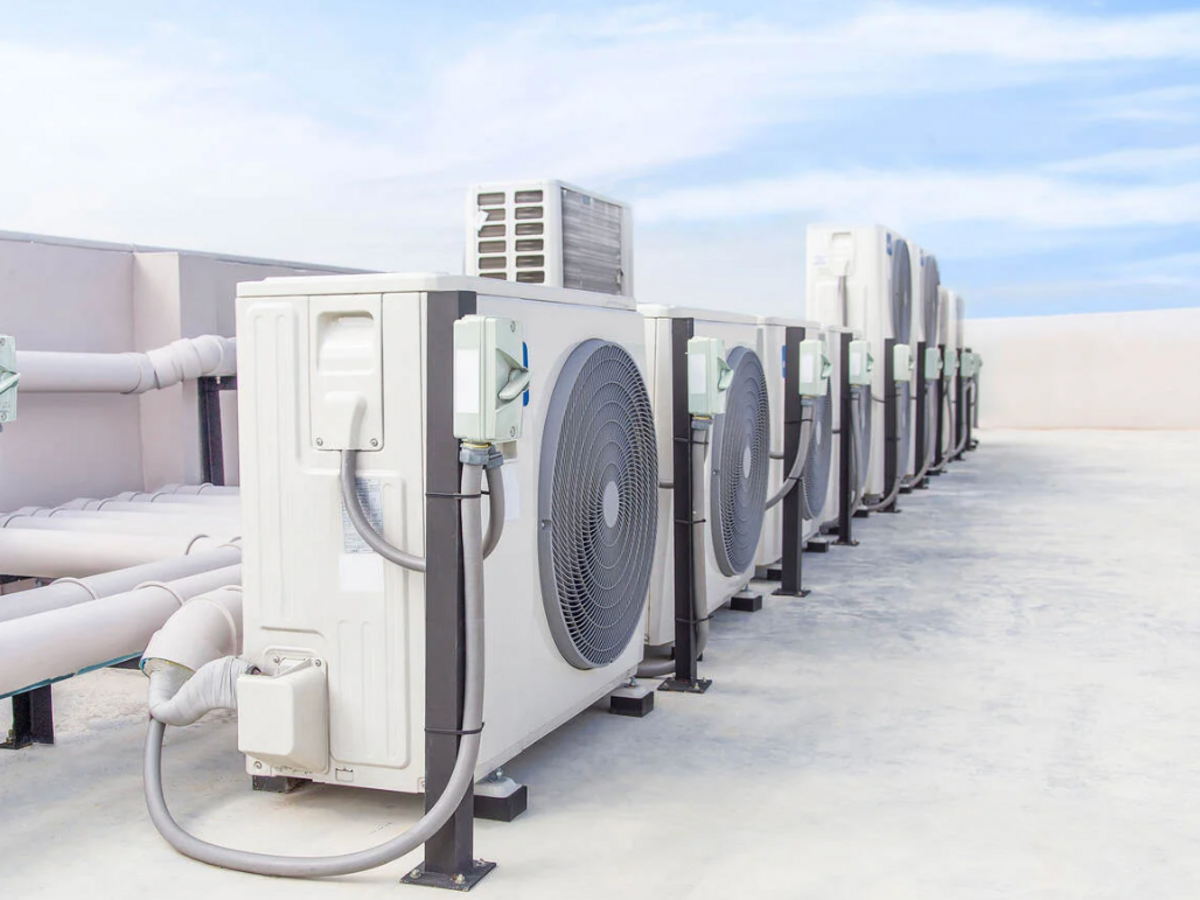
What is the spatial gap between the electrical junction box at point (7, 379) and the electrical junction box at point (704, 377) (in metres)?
1.98

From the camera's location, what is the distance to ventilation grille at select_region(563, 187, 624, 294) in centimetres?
395

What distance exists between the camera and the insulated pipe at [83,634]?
282 centimetres

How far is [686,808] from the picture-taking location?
280cm

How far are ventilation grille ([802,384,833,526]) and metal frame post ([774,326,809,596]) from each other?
708 mm

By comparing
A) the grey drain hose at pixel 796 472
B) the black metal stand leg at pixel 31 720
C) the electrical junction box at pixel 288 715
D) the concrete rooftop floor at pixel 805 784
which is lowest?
the concrete rooftop floor at pixel 805 784

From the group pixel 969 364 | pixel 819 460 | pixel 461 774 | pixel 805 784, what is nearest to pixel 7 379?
pixel 461 774

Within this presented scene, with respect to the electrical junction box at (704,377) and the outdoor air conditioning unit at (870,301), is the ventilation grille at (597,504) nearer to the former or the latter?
the electrical junction box at (704,377)

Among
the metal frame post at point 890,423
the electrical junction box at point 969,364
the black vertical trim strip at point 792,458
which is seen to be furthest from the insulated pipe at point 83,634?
the electrical junction box at point 969,364

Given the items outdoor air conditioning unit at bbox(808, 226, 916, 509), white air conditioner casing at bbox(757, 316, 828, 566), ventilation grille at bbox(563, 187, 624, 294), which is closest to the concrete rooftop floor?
white air conditioner casing at bbox(757, 316, 828, 566)

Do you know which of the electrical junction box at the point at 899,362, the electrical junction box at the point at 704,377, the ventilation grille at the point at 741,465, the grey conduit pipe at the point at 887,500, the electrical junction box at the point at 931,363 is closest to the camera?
the electrical junction box at the point at 704,377

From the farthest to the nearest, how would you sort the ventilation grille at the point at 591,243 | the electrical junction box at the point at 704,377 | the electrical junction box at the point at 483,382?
the ventilation grille at the point at 591,243
the electrical junction box at the point at 704,377
the electrical junction box at the point at 483,382

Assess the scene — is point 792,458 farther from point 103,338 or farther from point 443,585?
point 103,338

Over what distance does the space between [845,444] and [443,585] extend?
14.3ft

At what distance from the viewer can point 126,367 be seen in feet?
17.9
